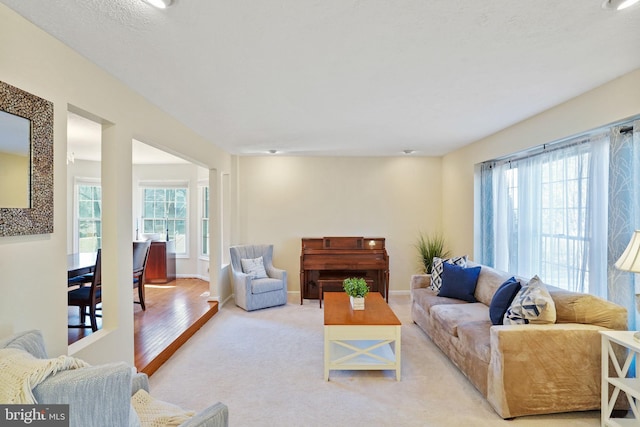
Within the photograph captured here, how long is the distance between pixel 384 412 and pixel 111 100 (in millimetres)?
3041

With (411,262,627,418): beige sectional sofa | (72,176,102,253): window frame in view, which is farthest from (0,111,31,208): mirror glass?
(72,176,102,253): window frame

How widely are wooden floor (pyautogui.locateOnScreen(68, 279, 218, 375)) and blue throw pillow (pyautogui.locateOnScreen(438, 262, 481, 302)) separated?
3044 millimetres

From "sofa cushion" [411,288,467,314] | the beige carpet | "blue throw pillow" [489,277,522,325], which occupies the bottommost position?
the beige carpet

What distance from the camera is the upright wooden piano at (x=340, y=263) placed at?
211 inches

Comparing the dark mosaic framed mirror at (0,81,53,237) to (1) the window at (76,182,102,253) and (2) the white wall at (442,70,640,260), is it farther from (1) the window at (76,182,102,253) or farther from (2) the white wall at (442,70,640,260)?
(1) the window at (76,182,102,253)

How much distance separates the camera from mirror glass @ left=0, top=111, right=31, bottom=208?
5.24ft

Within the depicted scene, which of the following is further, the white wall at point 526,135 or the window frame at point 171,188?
the window frame at point 171,188

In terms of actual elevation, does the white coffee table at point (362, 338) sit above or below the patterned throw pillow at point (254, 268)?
below

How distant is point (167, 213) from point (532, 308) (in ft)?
21.7

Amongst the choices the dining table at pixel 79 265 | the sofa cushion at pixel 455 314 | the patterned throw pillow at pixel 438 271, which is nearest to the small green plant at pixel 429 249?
the patterned throw pillow at pixel 438 271

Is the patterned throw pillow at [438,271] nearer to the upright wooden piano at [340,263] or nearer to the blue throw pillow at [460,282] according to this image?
the blue throw pillow at [460,282]

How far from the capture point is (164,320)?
4125 mm

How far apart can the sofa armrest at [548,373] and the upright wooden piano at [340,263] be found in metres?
3.03

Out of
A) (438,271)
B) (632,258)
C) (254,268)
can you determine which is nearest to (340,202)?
(254,268)
